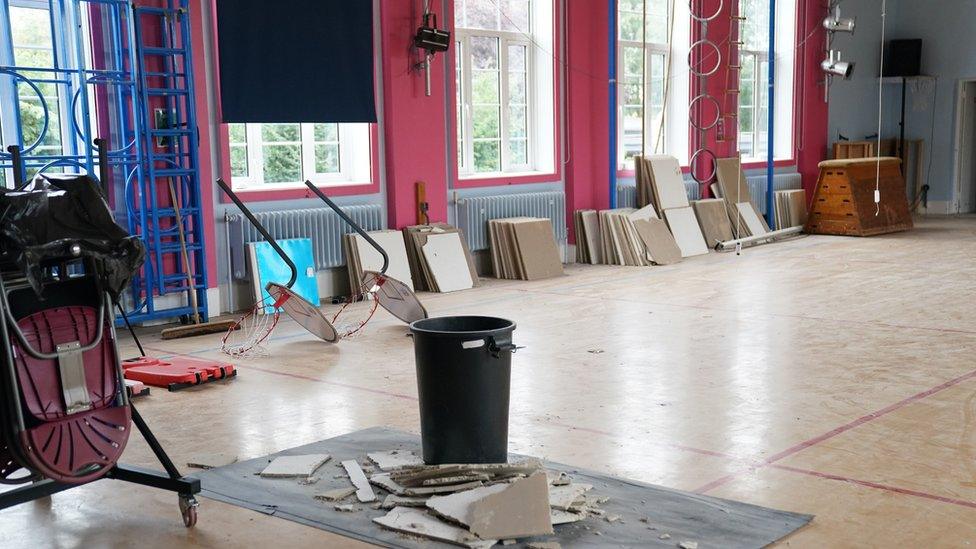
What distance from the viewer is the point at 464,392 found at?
3.84 m

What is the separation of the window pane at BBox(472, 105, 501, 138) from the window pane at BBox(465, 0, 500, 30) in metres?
0.79

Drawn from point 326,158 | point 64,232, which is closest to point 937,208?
point 326,158

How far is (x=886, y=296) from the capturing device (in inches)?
324

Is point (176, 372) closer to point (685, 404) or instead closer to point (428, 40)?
point (685, 404)

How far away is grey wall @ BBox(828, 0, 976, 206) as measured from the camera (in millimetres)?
15359

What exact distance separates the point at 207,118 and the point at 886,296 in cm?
549

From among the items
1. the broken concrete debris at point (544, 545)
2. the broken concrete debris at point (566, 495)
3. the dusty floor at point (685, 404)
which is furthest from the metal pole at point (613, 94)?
the broken concrete debris at point (544, 545)

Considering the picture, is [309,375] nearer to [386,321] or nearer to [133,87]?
[386,321]

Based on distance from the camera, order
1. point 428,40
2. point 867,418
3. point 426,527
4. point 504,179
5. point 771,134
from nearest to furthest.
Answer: point 426,527 < point 867,418 < point 428,40 < point 504,179 < point 771,134

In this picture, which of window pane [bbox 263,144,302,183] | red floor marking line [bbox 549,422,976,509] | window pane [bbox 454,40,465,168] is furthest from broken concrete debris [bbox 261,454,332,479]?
window pane [bbox 454,40,465,168]

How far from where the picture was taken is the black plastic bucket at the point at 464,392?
12.5 ft

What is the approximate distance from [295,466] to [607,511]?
1.28 m

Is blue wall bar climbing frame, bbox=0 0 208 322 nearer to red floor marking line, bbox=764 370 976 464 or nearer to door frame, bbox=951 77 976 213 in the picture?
red floor marking line, bbox=764 370 976 464

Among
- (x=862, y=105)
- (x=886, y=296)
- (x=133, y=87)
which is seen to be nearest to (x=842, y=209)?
(x=862, y=105)
